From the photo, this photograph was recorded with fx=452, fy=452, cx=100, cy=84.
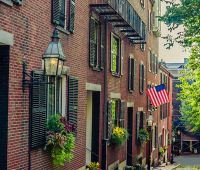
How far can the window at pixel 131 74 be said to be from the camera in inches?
904

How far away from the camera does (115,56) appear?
66.0 ft

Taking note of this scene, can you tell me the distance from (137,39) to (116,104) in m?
4.32

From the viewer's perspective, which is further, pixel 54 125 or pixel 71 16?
pixel 71 16

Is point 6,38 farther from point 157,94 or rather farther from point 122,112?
point 157,94

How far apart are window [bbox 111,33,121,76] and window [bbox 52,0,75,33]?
20.4 ft

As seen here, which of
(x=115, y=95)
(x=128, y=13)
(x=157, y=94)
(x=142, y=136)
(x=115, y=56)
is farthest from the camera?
(x=142, y=136)

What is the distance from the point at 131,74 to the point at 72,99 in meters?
10.9

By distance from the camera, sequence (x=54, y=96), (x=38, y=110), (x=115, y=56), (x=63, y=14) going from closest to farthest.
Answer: (x=38, y=110) → (x=54, y=96) → (x=63, y=14) → (x=115, y=56)

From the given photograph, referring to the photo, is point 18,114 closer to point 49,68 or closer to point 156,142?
point 49,68

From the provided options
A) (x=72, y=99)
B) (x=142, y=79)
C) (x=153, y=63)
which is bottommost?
(x=72, y=99)

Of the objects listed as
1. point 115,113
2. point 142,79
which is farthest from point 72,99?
point 142,79

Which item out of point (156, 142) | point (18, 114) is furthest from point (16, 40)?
point (156, 142)

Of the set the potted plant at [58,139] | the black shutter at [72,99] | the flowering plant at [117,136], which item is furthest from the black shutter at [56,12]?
the flowering plant at [117,136]

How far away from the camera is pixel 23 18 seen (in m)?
9.56
